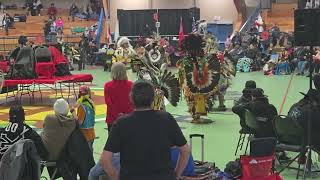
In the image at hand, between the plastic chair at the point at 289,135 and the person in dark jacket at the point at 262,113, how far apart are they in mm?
217

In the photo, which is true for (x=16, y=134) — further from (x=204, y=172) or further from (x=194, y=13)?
(x=194, y=13)

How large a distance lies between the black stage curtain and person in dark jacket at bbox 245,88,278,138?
2128 centimetres

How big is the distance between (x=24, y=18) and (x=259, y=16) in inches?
497

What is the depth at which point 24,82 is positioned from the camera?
38.2 feet

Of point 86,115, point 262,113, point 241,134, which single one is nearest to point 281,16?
point 241,134

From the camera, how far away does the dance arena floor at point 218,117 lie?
25.3 feet

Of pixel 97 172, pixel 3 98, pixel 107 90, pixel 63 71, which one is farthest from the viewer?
pixel 3 98

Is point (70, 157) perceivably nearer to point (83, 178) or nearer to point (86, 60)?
point (83, 178)

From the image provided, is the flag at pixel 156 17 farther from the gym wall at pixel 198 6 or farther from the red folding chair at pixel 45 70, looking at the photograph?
the red folding chair at pixel 45 70

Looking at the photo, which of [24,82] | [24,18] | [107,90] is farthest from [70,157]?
[24,18]

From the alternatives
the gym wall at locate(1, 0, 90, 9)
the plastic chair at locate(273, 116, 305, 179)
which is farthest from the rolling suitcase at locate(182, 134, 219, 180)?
the gym wall at locate(1, 0, 90, 9)

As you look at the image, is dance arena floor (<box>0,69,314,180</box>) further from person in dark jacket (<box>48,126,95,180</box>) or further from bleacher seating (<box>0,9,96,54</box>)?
bleacher seating (<box>0,9,96,54</box>)

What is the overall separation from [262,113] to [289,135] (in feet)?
1.62

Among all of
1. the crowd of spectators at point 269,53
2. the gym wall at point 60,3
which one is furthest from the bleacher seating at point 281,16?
the gym wall at point 60,3
